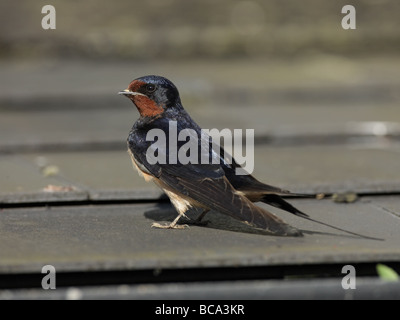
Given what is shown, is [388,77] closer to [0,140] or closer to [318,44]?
[318,44]

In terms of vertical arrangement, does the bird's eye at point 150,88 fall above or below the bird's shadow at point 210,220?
above

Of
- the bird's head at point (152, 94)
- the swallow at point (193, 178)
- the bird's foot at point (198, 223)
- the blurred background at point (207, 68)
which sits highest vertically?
the blurred background at point (207, 68)

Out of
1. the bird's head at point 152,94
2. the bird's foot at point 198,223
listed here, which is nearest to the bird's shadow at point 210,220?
the bird's foot at point 198,223

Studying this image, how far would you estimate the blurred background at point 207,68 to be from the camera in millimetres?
9445

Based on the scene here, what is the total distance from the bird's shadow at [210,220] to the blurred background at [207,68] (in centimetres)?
199

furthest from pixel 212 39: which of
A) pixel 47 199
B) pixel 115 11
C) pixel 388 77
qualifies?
pixel 47 199

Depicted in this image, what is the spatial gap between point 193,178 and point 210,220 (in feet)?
1.89

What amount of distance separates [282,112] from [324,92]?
4.77ft

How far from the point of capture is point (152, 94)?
5238 millimetres

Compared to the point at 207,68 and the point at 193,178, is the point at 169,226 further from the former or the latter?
the point at 207,68

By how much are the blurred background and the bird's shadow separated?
6.53 feet

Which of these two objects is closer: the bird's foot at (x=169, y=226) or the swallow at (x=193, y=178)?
the swallow at (x=193, y=178)

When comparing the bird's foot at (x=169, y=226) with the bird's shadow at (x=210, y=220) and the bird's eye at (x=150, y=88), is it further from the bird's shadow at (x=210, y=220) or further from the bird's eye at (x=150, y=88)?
the bird's eye at (x=150, y=88)

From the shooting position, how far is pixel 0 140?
28.1 feet
